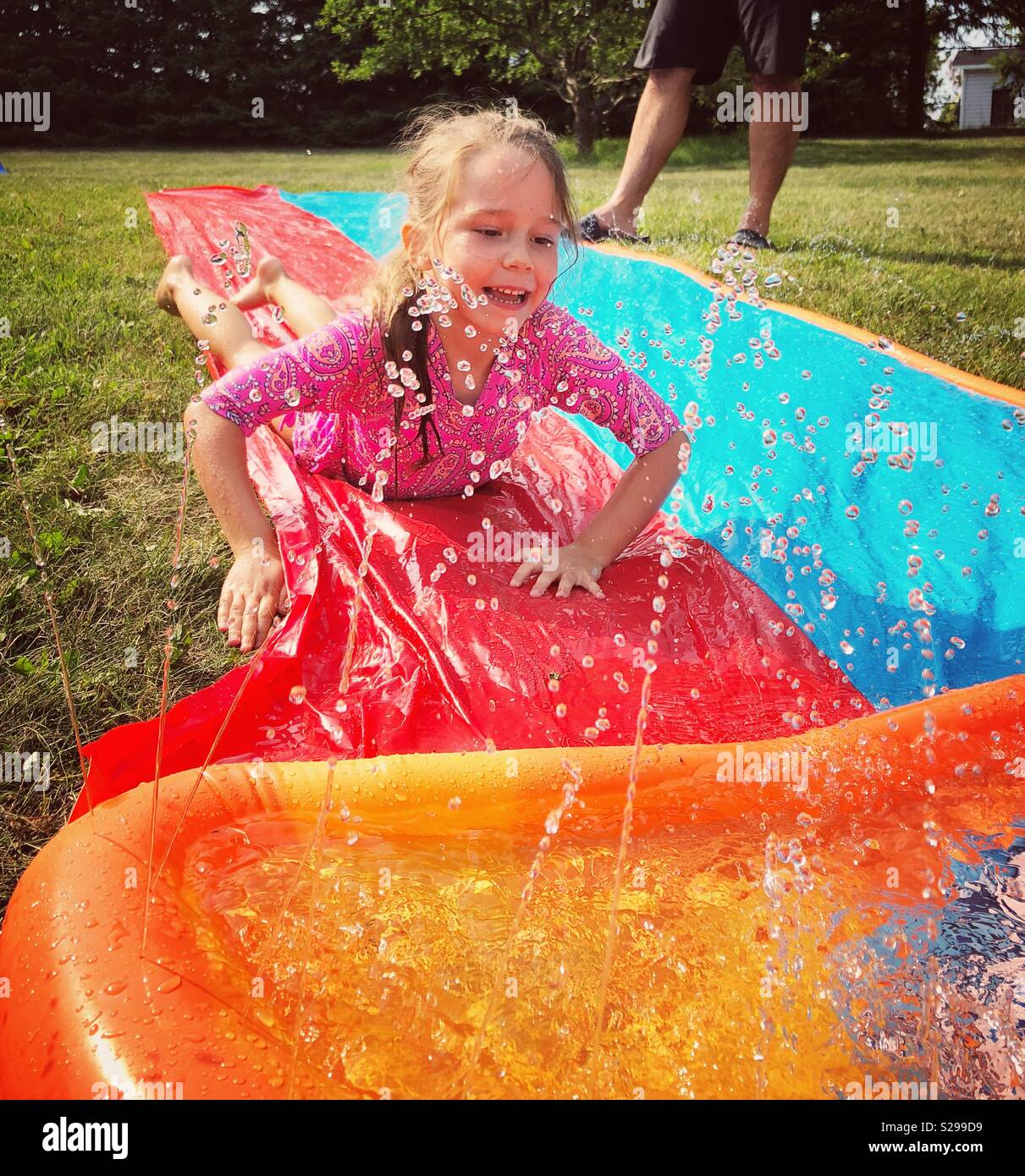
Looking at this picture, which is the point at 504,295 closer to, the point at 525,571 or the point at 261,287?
the point at 525,571

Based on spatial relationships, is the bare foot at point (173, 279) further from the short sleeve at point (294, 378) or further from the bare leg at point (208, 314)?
the short sleeve at point (294, 378)

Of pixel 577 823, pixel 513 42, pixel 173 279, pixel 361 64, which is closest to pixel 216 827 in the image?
pixel 577 823

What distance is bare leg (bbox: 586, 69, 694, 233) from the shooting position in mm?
4996

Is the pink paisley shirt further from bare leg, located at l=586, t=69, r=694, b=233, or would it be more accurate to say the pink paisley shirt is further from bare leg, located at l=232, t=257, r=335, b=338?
bare leg, located at l=586, t=69, r=694, b=233

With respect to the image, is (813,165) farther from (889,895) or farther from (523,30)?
(889,895)

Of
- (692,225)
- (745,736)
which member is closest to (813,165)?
(692,225)

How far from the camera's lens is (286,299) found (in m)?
3.53

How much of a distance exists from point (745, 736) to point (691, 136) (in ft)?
33.4

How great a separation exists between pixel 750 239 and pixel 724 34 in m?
0.95

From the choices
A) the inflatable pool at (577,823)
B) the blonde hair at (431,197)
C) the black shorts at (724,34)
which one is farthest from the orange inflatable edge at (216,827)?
the black shorts at (724,34)

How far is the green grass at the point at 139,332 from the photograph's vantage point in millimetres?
2215

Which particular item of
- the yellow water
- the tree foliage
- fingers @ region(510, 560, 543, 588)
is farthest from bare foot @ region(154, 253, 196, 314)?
the tree foliage

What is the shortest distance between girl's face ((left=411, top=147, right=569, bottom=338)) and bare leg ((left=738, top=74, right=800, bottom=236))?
9.75 feet

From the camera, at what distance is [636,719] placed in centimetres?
209
